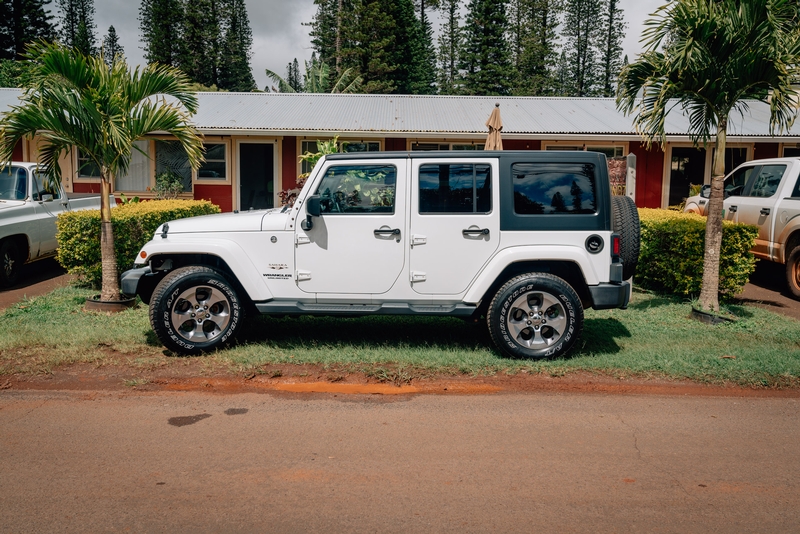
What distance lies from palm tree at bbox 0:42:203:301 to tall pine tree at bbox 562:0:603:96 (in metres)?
46.8

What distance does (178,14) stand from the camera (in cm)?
4725

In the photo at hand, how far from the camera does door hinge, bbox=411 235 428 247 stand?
6.43 metres

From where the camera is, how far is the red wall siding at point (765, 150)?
19594mm

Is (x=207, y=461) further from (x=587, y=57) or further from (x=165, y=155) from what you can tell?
(x=587, y=57)

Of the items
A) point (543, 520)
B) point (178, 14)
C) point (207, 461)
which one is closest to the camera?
point (543, 520)

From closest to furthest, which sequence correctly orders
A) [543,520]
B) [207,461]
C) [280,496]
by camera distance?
1. [543,520]
2. [280,496]
3. [207,461]

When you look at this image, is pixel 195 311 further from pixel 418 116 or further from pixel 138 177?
pixel 418 116

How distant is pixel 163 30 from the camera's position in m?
46.8

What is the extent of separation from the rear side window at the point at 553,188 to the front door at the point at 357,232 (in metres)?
1.12

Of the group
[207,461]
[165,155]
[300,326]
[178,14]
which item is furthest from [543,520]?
[178,14]

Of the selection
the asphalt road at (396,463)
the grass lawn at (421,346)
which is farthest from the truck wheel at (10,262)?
the asphalt road at (396,463)

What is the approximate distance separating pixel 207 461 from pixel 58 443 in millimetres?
1150

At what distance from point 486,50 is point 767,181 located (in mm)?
34149

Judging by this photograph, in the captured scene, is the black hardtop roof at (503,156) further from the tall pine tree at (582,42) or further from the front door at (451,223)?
the tall pine tree at (582,42)
